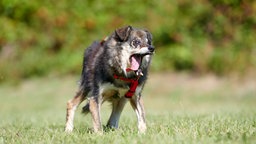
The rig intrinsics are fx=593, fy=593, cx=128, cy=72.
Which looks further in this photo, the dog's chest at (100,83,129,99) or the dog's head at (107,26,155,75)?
the dog's chest at (100,83,129,99)

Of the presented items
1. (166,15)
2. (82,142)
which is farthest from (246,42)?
(82,142)

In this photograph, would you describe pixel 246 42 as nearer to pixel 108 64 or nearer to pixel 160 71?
pixel 160 71

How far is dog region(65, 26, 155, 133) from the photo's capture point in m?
9.43

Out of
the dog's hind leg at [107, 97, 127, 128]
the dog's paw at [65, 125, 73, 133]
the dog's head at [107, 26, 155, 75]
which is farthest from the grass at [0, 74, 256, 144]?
the dog's head at [107, 26, 155, 75]

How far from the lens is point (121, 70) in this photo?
9.49 meters

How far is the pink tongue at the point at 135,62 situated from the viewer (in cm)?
942

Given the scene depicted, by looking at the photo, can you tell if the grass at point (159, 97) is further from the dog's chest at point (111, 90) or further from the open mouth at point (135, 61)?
the open mouth at point (135, 61)

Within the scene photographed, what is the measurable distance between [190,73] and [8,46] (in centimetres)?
934

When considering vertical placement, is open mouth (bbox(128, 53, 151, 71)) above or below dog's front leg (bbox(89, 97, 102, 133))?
above

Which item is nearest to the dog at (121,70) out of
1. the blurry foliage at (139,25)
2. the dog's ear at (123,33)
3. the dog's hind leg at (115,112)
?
the dog's ear at (123,33)

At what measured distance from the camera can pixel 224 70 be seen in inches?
982

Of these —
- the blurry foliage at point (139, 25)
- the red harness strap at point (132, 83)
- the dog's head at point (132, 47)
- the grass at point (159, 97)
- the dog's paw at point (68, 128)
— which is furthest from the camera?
the blurry foliage at point (139, 25)

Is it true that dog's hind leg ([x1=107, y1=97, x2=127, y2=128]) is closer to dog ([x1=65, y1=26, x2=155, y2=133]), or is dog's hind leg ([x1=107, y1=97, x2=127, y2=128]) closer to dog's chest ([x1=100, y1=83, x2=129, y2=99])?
dog ([x1=65, y1=26, x2=155, y2=133])

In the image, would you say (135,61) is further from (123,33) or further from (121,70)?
(123,33)
